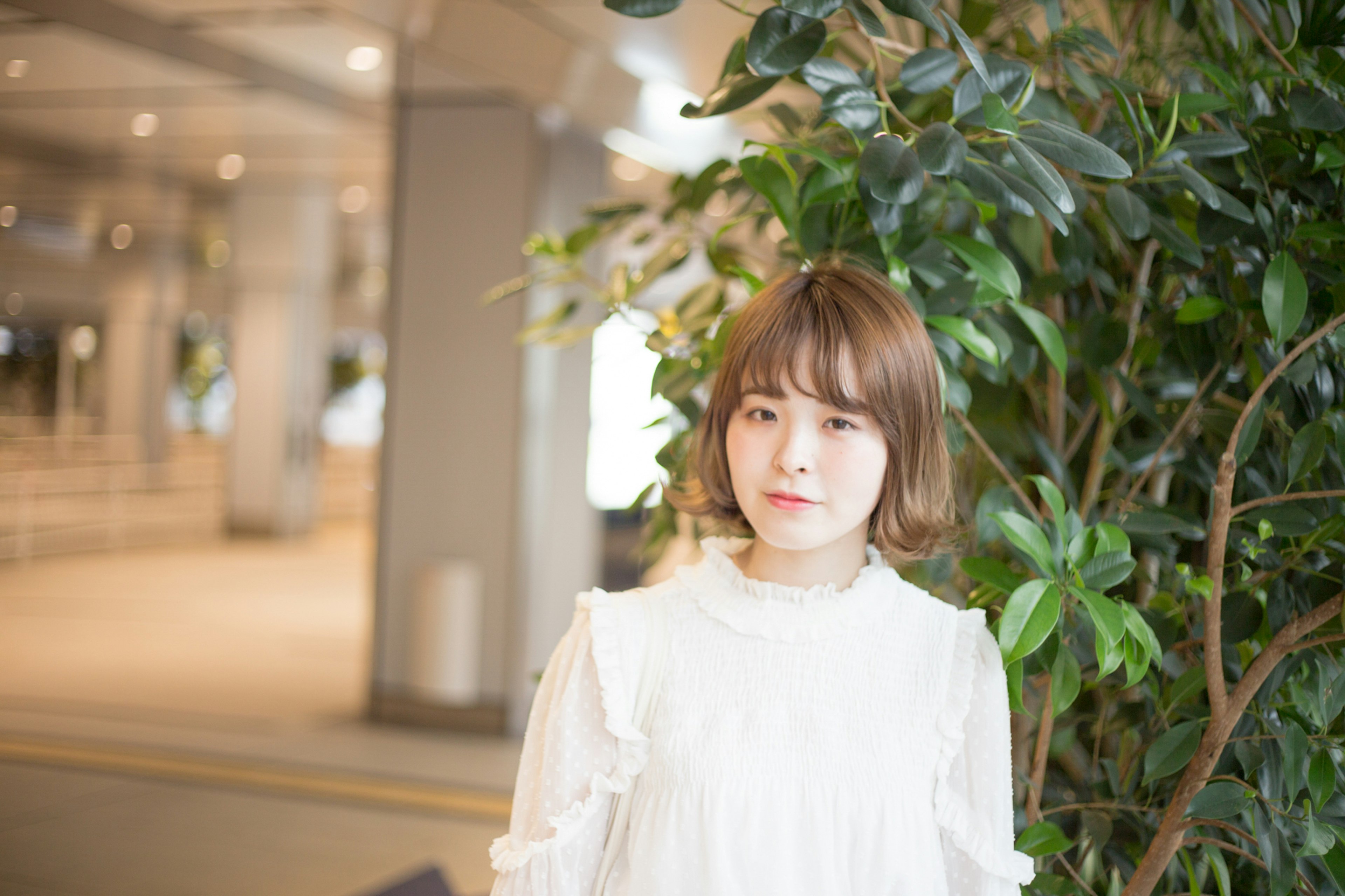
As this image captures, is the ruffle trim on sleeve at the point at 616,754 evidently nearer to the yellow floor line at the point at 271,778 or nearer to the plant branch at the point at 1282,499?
the plant branch at the point at 1282,499

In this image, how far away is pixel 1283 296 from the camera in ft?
3.92

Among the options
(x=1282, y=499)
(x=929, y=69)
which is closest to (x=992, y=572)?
(x=1282, y=499)

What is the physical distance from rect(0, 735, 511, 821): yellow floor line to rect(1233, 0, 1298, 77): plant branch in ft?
11.4

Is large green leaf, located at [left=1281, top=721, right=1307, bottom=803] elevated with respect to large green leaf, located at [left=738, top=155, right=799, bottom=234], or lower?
lower

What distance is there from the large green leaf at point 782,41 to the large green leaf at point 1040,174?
236 millimetres

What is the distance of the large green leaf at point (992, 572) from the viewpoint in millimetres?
1190

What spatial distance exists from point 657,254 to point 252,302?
10613mm

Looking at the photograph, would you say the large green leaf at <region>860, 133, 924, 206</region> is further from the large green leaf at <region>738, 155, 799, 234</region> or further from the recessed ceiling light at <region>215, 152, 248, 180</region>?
the recessed ceiling light at <region>215, 152, 248, 180</region>

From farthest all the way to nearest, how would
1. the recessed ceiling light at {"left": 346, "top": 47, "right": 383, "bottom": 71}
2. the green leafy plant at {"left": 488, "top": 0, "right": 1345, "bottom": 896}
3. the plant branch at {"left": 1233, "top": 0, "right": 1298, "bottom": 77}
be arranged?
the recessed ceiling light at {"left": 346, "top": 47, "right": 383, "bottom": 71}, the plant branch at {"left": 1233, "top": 0, "right": 1298, "bottom": 77}, the green leafy plant at {"left": 488, "top": 0, "right": 1345, "bottom": 896}

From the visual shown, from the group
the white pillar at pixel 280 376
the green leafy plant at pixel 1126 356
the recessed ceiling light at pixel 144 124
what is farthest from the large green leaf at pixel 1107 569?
the white pillar at pixel 280 376

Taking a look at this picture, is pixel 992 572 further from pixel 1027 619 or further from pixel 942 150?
pixel 942 150

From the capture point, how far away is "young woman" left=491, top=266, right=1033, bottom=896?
107 centimetres

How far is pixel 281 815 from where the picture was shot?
13.0 ft

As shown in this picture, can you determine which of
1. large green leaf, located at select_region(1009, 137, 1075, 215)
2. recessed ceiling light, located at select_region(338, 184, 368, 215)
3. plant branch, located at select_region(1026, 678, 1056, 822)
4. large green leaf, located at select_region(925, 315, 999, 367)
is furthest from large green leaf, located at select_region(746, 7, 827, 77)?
recessed ceiling light, located at select_region(338, 184, 368, 215)
